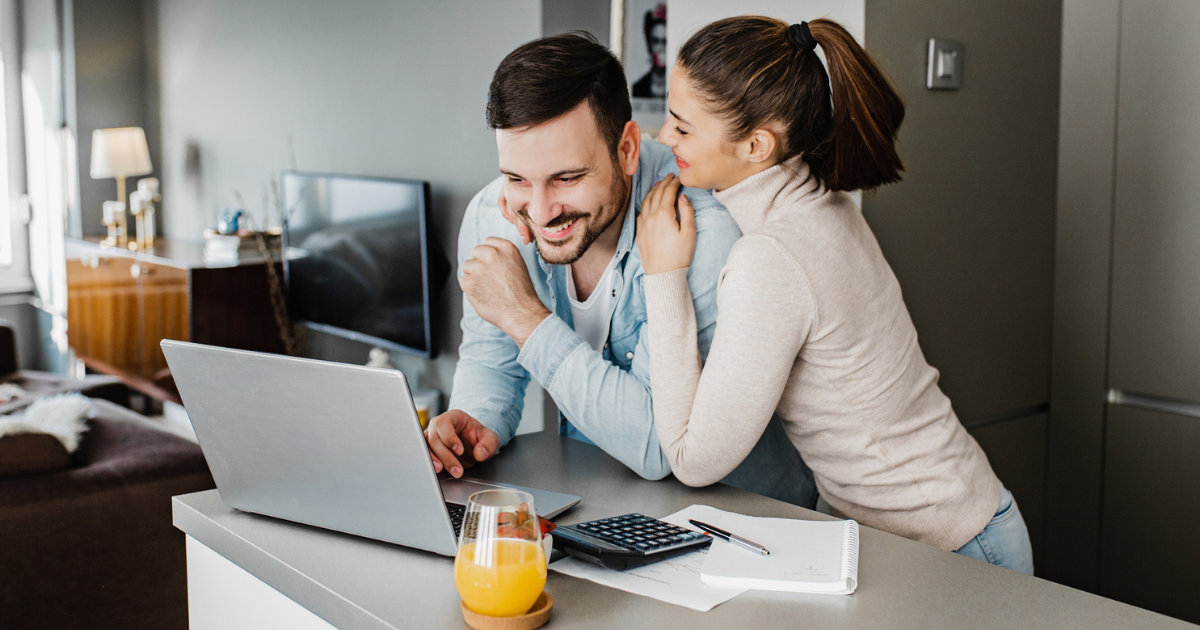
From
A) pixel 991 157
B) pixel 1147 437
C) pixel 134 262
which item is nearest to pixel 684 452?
pixel 991 157

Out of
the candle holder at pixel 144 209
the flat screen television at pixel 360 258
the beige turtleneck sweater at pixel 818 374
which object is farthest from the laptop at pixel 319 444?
the candle holder at pixel 144 209

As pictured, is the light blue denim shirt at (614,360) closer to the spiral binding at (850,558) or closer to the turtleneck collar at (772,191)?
the turtleneck collar at (772,191)

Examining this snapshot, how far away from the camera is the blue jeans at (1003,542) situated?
4.17ft

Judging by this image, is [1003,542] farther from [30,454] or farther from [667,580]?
[30,454]

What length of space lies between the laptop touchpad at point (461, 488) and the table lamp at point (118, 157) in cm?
467

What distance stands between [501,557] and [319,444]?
29 cm

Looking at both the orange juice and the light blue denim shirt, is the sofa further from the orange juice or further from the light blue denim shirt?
the orange juice

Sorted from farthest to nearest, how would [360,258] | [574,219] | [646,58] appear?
1. [360,258]
2. [646,58]
3. [574,219]

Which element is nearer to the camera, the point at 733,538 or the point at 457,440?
the point at 733,538

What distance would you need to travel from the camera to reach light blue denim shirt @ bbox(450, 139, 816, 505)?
1285mm

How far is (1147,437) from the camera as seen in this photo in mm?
1932

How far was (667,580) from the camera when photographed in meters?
0.93

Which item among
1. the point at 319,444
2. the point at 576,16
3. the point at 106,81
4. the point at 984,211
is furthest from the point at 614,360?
the point at 106,81

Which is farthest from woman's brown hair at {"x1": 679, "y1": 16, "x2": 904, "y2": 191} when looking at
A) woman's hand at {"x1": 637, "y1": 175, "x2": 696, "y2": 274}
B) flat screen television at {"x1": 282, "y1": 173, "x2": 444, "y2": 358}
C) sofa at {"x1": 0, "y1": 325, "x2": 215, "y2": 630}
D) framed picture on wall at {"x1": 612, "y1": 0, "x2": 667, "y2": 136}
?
flat screen television at {"x1": 282, "y1": 173, "x2": 444, "y2": 358}
